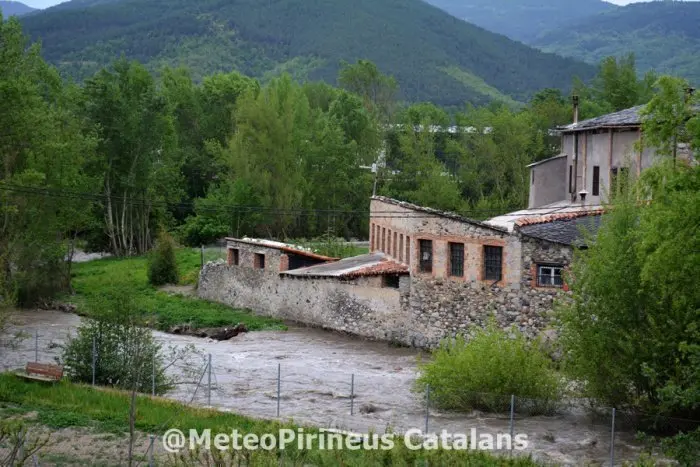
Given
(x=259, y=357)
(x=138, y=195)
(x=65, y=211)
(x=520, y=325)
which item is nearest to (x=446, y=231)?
(x=520, y=325)

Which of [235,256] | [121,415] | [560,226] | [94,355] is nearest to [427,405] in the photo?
[121,415]

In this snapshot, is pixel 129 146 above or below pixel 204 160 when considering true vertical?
below

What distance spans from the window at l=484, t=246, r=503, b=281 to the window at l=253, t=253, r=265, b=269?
44.2 feet

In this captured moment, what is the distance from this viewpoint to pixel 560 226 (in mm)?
35625

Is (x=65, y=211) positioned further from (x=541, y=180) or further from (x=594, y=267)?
(x=594, y=267)

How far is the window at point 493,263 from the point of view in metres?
36.2

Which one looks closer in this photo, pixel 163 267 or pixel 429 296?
pixel 429 296

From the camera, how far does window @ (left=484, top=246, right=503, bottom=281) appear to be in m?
36.2

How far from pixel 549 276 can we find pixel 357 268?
974cm

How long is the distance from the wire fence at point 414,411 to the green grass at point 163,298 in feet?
23.4

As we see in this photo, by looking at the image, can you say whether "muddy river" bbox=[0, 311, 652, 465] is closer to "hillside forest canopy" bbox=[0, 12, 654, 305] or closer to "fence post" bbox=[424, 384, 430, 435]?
"fence post" bbox=[424, 384, 430, 435]

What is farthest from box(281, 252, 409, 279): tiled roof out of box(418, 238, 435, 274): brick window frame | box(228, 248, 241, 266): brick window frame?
box(228, 248, 241, 266): brick window frame

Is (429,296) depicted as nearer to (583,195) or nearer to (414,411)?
(414,411)

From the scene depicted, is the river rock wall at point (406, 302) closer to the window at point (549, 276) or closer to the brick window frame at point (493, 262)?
the window at point (549, 276)
